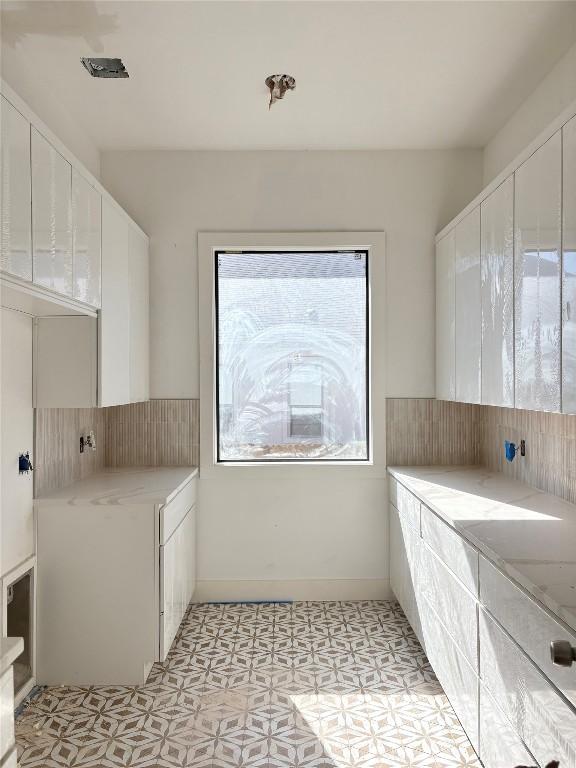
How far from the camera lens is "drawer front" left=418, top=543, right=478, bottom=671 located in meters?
1.93

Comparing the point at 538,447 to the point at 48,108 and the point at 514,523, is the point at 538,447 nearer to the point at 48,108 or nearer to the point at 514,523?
the point at 514,523

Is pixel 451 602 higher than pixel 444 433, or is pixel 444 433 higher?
pixel 444 433

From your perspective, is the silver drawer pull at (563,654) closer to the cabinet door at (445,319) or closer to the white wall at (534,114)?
the cabinet door at (445,319)

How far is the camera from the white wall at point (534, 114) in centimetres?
238

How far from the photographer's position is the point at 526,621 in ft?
4.91

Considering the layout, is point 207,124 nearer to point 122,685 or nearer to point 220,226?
point 220,226

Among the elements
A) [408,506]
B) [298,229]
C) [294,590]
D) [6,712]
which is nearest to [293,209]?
[298,229]

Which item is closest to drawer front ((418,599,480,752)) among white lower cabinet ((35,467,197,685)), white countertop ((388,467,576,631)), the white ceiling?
white countertop ((388,467,576,631))

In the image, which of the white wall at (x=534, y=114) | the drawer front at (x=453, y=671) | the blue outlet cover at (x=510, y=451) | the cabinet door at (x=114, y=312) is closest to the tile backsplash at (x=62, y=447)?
the cabinet door at (x=114, y=312)

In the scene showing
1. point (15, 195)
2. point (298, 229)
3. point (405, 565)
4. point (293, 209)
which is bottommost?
point (405, 565)

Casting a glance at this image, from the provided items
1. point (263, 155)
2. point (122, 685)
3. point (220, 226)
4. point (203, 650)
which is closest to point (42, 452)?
point (122, 685)

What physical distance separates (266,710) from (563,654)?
1.57m

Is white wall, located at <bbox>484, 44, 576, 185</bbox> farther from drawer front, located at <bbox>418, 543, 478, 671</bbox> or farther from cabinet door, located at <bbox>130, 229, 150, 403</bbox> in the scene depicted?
cabinet door, located at <bbox>130, 229, 150, 403</bbox>

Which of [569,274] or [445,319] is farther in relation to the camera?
[445,319]
